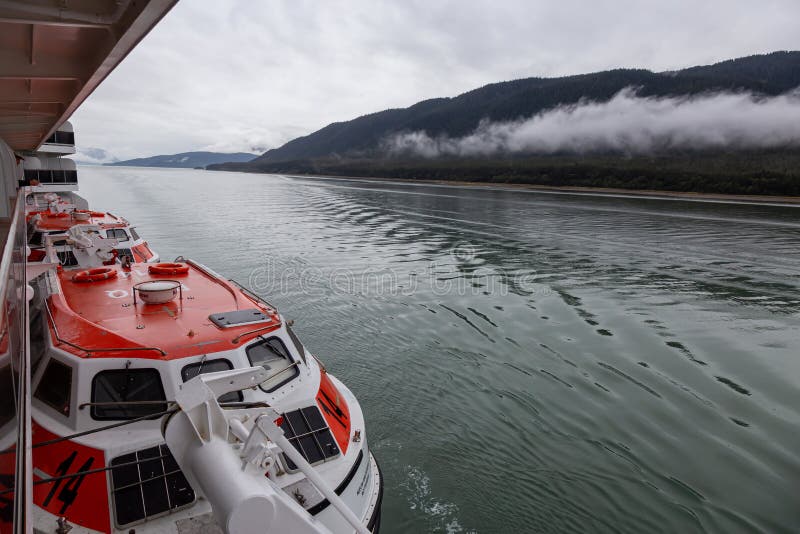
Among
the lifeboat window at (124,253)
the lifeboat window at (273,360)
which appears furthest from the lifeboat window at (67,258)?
the lifeboat window at (273,360)

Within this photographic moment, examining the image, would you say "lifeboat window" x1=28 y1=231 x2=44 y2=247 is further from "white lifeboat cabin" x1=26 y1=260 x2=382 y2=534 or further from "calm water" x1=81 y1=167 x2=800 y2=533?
"white lifeboat cabin" x1=26 y1=260 x2=382 y2=534

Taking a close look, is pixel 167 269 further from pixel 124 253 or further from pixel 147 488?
pixel 124 253

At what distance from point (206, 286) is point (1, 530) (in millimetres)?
6250

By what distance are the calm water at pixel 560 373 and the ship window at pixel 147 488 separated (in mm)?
3092

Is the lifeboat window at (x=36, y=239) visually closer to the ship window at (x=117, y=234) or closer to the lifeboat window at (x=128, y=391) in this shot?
the ship window at (x=117, y=234)

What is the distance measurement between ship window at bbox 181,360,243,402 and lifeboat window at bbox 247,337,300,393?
1.10 feet

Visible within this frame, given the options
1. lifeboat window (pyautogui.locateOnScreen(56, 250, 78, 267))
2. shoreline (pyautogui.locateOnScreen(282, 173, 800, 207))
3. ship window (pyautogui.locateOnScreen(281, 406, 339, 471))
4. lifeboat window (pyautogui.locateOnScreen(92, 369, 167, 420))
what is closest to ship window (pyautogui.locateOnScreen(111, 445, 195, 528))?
lifeboat window (pyautogui.locateOnScreen(92, 369, 167, 420))

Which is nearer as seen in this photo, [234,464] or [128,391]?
[234,464]

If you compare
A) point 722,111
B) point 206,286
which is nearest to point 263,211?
point 206,286

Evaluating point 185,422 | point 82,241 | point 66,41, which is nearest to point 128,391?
point 185,422

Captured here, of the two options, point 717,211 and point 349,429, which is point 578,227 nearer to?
point 717,211

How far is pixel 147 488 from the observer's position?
4.46 metres

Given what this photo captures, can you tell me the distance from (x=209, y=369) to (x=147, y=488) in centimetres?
144

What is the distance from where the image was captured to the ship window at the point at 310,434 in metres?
5.20
